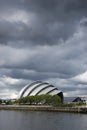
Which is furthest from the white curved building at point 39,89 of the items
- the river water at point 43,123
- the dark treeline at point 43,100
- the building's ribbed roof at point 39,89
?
the river water at point 43,123

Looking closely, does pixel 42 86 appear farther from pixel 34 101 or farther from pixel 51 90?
pixel 34 101

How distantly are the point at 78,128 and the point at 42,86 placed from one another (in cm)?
8147

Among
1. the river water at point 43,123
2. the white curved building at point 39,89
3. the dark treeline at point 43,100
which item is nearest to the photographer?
the river water at point 43,123

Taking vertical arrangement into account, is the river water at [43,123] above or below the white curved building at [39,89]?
below

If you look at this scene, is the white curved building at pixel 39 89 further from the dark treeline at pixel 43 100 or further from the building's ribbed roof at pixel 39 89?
the dark treeline at pixel 43 100

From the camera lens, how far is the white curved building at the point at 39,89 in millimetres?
123125

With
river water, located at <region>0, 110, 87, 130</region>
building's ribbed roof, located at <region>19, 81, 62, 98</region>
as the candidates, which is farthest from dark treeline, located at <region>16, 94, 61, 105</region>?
river water, located at <region>0, 110, 87, 130</region>

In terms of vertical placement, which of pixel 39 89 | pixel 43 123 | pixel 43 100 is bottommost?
pixel 43 123

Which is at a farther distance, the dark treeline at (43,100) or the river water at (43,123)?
the dark treeline at (43,100)

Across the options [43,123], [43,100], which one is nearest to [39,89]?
[43,100]

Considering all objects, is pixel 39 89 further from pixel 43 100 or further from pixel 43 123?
pixel 43 123

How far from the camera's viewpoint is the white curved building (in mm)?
123125

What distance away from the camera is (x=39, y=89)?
124m

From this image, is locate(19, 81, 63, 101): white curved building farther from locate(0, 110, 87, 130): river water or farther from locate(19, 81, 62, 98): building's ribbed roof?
locate(0, 110, 87, 130): river water
